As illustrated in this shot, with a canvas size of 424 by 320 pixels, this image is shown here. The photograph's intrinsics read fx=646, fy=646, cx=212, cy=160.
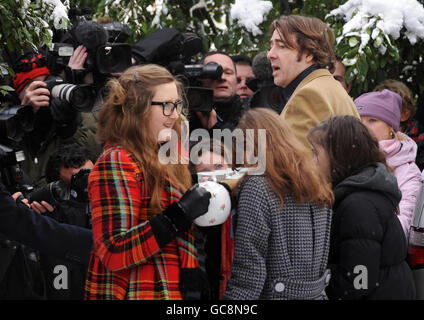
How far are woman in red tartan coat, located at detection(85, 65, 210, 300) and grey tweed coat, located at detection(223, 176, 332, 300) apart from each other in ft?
0.67

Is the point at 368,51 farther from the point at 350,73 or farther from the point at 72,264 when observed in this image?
the point at 72,264

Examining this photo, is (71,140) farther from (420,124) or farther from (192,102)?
(420,124)

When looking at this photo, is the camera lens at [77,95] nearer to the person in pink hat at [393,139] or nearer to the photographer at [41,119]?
the photographer at [41,119]

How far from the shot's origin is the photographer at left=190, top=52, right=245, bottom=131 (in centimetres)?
464

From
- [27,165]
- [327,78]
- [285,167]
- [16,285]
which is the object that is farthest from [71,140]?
[285,167]

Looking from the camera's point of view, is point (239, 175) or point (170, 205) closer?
point (170, 205)

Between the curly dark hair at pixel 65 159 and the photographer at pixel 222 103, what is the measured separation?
0.90 meters

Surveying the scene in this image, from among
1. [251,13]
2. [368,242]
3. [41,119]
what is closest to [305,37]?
[368,242]

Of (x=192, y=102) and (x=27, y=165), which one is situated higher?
(x=192, y=102)

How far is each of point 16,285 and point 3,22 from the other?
1.52m

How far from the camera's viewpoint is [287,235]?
257 centimetres

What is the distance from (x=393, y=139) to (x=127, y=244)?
2384 millimetres

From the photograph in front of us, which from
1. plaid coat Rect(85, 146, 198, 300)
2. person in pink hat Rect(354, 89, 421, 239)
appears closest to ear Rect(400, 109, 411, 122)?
person in pink hat Rect(354, 89, 421, 239)

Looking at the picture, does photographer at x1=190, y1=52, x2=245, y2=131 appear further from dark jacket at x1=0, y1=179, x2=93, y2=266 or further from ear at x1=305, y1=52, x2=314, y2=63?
dark jacket at x1=0, y1=179, x2=93, y2=266
